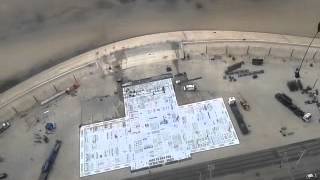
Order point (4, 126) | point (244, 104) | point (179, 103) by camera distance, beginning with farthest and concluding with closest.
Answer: point (4, 126) < point (179, 103) < point (244, 104)

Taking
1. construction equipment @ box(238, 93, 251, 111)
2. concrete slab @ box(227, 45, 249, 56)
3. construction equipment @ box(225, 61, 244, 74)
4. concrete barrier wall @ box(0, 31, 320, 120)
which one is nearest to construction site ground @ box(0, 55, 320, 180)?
construction equipment @ box(238, 93, 251, 111)

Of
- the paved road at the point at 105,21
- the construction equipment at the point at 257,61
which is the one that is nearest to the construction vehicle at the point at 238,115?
the construction equipment at the point at 257,61

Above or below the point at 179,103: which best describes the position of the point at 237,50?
above

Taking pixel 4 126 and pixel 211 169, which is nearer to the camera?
pixel 211 169

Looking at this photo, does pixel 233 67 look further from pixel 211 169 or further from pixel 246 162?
pixel 211 169

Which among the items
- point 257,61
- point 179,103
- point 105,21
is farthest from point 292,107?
point 105,21

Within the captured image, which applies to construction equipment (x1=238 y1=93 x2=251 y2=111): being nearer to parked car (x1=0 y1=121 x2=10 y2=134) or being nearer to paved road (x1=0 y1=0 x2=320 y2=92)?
paved road (x1=0 y1=0 x2=320 y2=92)

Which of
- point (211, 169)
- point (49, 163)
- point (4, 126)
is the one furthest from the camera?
point (4, 126)

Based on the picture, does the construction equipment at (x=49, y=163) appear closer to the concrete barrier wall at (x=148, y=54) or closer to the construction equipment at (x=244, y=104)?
the concrete barrier wall at (x=148, y=54)
